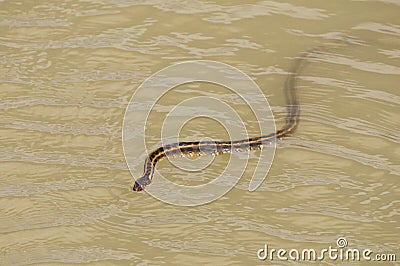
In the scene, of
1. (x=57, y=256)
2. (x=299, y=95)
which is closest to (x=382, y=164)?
(x=299, y=95)

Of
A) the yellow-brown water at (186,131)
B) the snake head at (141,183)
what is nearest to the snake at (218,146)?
the yellow-brown water at (186,131)

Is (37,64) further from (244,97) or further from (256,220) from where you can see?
(256,220)

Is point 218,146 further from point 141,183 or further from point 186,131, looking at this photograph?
point 141,183

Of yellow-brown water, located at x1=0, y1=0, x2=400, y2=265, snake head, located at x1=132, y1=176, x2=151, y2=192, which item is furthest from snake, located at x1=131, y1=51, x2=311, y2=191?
snake head, located at x1=132, y1=176, x2=151, y2=192

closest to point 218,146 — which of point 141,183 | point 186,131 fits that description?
point 186,131

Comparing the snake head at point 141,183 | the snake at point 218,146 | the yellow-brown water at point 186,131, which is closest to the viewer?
the yellow-brown water at point 186,131

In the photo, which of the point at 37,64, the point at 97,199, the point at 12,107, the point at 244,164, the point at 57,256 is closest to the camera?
the point at 57,256

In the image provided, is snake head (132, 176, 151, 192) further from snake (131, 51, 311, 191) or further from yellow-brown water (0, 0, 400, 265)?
snake (131, 51, 311, 191)

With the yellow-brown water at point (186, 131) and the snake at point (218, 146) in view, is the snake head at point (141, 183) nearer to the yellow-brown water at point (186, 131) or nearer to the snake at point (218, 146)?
the yellow-brown water at point (186, 131)
